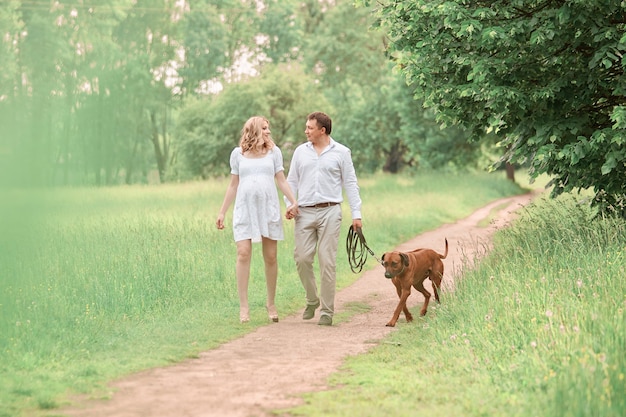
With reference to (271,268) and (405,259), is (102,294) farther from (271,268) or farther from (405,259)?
(405,259)

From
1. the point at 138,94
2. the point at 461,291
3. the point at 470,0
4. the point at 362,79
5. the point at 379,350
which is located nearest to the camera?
the point at 379,350

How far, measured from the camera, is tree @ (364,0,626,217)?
1020cm

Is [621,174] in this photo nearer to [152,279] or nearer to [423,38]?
[423,38]

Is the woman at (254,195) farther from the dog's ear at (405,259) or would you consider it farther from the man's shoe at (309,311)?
the dog's ear at (405,259)

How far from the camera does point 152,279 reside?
11250mm

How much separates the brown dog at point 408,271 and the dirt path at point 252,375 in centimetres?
31

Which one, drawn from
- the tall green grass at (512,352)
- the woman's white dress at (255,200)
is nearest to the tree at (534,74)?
the tall green grass at (512,352)

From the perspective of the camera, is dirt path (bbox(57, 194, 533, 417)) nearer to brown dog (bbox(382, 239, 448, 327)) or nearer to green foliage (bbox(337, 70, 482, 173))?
brown dog (bbox(382, 239, 448, 327))

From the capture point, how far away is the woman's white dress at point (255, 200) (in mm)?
9883

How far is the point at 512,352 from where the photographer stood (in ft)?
23.2

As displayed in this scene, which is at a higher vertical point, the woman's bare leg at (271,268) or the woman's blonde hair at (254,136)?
the woman's blonde hair at (254,136)

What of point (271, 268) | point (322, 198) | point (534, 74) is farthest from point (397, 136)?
point (322, 198)

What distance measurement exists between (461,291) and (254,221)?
2418 mm

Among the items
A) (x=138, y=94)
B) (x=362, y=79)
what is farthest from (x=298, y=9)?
(x=138, y=94)
